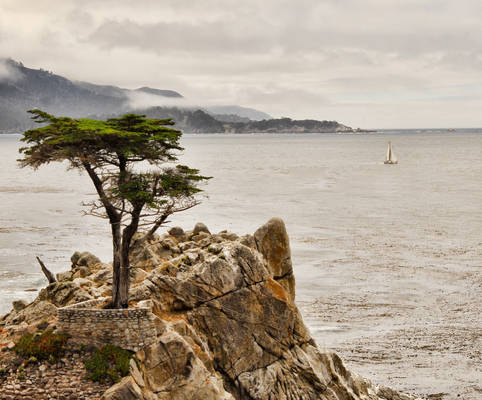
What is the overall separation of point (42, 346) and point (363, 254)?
36.0 meters

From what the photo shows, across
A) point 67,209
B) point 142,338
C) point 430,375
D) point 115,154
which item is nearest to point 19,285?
point 115,154

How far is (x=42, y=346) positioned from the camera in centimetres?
1670

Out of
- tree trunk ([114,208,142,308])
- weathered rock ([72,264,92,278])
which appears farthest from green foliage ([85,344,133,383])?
weathered rock ([72,264,92,278])

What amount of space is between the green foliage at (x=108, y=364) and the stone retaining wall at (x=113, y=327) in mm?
364

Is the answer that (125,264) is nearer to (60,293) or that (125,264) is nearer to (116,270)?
(116,270)

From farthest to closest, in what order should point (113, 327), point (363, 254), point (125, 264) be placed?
point (363, 254) < point (125, 264) < point (113, 327)

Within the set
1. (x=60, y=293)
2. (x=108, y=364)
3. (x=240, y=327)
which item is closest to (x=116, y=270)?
(x=108, y=364)

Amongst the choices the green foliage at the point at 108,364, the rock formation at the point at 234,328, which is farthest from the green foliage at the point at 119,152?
the green foliage at the point at 108,364

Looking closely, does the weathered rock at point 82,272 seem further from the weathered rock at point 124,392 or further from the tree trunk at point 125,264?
the weathered rock at point 124,392

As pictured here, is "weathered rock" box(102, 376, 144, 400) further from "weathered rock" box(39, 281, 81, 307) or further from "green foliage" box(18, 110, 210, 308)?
"weathered rock" box(39, 281, 81, 307)

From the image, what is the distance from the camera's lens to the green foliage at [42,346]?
652 inches

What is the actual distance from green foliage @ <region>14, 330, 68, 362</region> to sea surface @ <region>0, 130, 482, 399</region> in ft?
19.3

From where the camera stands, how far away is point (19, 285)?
36.5 metres

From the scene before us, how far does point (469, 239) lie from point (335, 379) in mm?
36383
